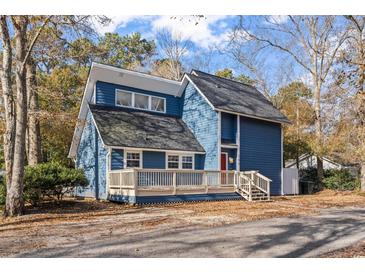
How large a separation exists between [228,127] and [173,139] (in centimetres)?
296

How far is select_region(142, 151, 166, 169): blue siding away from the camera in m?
16.4

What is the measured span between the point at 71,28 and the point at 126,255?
830cm

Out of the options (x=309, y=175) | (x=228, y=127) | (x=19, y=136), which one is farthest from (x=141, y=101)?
(x=309, y=175)

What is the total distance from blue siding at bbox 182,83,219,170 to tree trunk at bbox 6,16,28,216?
9.63m

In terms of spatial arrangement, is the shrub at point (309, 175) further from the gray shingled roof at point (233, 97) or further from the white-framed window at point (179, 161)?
the white-framed window at point (179, 161)

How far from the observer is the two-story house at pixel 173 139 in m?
15.2

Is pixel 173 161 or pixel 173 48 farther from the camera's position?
pixel 173 48

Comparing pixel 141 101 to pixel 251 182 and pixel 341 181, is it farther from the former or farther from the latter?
pixel 341 181

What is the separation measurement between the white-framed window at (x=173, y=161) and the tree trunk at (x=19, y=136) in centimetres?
794

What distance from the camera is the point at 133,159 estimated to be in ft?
52.7

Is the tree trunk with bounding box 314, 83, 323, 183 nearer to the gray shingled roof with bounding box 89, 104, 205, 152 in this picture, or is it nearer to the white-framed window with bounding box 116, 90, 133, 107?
the gray shingled roof with bounding box 89, 104, 205, 152

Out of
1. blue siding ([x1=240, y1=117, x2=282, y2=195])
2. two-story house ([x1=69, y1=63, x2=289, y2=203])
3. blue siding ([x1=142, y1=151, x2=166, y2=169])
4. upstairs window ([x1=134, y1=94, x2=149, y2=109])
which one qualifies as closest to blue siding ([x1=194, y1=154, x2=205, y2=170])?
two-story house ([x1=69, y1=63, x2=289, y2=203])

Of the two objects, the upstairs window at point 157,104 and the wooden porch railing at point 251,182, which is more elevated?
the upstairs window at point 157,104

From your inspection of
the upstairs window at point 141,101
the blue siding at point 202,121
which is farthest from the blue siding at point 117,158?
the blue siding at point 202,121
